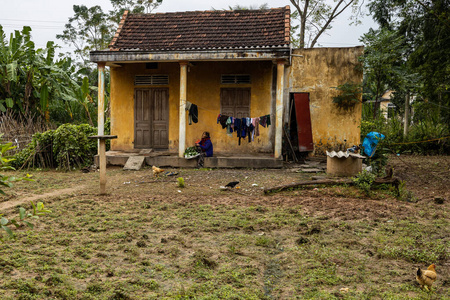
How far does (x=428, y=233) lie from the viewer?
5.70 metres

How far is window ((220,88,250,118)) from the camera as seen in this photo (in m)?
13.0

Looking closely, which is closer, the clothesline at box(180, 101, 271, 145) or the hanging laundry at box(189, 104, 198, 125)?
the clothesline at box(180, 101, 271, 145)

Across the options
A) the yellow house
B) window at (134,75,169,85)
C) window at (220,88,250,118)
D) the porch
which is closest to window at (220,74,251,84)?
the yellow house

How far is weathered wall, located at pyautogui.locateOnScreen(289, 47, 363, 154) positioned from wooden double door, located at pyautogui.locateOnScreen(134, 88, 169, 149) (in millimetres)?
4280

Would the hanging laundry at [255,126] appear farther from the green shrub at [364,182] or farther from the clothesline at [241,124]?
the green shrub at [364,182]

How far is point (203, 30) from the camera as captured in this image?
12773 mm

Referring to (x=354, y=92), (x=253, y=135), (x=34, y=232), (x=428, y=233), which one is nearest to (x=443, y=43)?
(x=354, y=92)

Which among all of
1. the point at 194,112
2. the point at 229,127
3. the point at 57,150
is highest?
the point at 194,112

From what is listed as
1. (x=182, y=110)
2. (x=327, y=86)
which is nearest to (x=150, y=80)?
(x=182, y=110)

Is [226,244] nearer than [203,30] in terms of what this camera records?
Yes

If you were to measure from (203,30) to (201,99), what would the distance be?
6.97 feet

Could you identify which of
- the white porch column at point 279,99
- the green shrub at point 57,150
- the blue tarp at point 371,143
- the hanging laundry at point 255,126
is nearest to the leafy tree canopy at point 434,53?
the blue tarp at point 371,143

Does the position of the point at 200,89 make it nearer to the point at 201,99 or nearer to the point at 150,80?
the point at 201,99

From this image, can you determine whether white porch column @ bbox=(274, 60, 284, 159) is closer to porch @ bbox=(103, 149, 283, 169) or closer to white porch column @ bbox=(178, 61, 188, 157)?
porch @ bbox=(103, 149, 283, 169)
